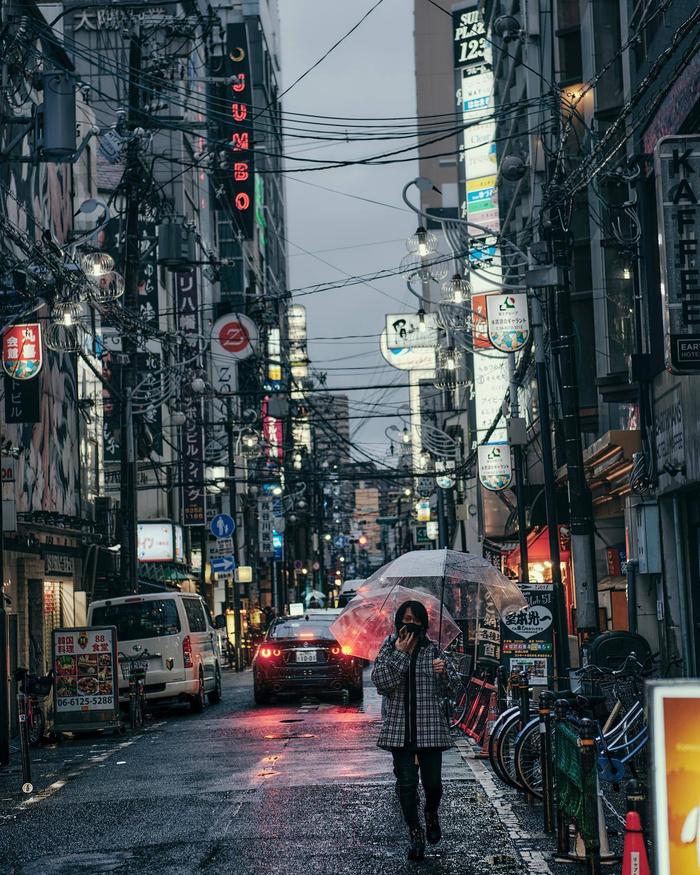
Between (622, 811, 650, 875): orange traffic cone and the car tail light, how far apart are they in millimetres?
19531

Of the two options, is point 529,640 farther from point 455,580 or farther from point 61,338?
point 61,338

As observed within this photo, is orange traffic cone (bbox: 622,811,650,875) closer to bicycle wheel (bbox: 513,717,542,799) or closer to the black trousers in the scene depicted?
the black trousers

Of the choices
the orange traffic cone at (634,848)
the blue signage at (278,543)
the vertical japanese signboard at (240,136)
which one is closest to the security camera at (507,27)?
the orange traffic cone at (634,848)

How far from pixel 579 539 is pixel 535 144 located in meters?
21.9

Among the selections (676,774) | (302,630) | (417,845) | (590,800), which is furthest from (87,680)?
(676,774)

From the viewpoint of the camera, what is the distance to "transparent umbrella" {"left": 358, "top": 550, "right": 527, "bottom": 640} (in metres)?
18.8

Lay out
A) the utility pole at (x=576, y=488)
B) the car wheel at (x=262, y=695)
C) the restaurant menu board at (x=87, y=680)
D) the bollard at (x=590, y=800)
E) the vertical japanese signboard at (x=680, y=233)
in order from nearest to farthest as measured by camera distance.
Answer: the bollard at (x=590, y=800) → the vertical japanese signboard at (x=680, y=233) → the utility pole at (x=576, y=488) → the restaurant menu board at (x=87, y=680) → the car wheel at (x=262, y=695)

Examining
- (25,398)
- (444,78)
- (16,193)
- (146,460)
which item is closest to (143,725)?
(25,398)

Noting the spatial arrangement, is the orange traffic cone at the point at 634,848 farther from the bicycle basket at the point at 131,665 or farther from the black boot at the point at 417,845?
the bicycle basket at the point at 131,665

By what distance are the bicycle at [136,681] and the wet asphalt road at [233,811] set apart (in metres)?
2.23

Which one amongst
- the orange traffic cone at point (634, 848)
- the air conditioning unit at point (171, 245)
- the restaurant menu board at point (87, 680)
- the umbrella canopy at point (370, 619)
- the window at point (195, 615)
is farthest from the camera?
the air conditioning unit at point (171, 245)

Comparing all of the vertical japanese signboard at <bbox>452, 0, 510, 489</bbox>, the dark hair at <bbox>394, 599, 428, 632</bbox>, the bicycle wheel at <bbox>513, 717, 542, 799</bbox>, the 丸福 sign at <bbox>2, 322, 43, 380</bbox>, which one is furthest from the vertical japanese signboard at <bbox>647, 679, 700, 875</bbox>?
the vertical japanese signboard at <bbox>452, 0, 510, 489</bbox>

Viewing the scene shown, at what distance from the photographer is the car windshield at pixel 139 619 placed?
1006 inches

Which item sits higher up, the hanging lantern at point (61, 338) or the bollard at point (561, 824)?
the hanging lantern at point (61, 338)
